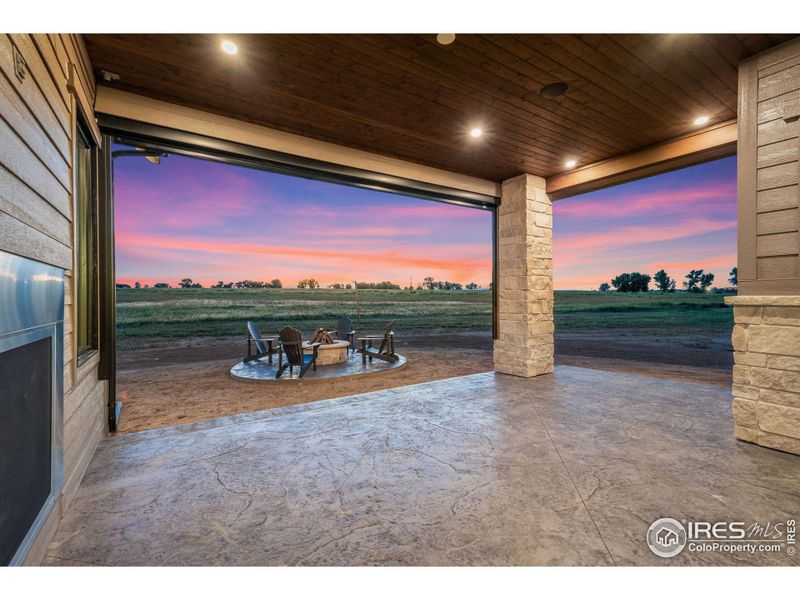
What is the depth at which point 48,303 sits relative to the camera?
149 centimetres

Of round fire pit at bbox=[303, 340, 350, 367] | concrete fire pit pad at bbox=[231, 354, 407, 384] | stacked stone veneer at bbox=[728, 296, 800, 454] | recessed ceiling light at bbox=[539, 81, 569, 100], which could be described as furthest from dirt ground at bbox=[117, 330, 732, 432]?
recessed ceiling light at bbox=[539, 81, 569, 100]

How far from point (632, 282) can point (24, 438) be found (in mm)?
37244

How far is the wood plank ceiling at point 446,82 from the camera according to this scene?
2.46 m

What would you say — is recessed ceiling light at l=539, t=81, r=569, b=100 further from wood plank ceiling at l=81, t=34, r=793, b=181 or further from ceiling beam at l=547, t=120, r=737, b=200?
ceiling beam at l=547, t=120, r=737, b=200

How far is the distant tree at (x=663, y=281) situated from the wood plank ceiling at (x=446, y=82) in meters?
28.7

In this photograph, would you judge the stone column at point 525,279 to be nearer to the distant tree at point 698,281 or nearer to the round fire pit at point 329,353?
the round fire pit at point 329,353

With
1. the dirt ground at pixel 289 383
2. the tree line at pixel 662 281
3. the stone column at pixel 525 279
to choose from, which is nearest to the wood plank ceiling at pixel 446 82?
the stone column at pixel 525 279

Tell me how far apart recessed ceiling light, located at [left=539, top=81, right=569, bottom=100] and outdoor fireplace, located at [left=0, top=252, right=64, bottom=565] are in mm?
3706

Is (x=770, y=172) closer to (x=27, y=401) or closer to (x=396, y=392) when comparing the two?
(x=396, y=392)

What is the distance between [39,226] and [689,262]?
2447 cm

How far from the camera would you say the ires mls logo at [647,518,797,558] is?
5.20ft

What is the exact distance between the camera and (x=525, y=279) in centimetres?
528
